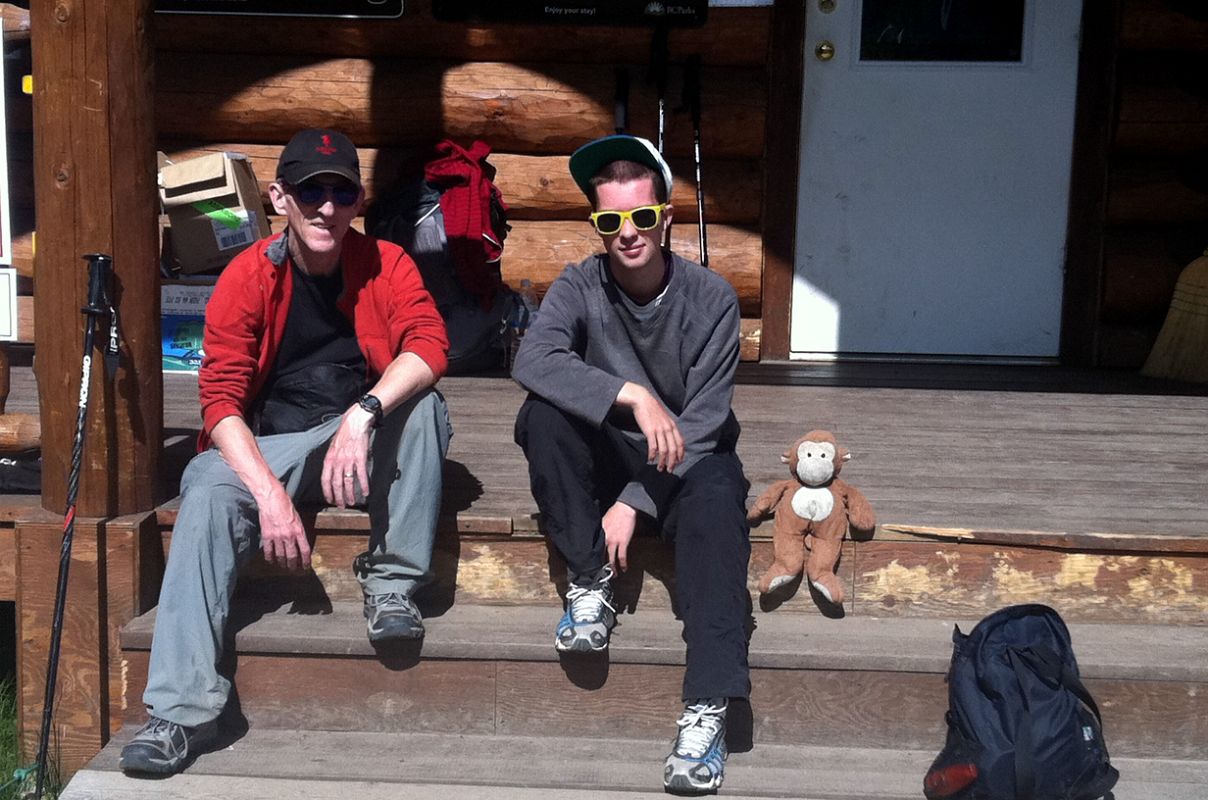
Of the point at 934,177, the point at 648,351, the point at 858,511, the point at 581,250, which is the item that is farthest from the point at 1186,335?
the point at 648,351

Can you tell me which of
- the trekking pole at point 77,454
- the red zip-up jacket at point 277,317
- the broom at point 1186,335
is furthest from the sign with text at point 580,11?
the trekking pole at point 77,454

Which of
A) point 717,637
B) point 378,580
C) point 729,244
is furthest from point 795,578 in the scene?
point 729,244

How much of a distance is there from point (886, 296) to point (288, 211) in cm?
331

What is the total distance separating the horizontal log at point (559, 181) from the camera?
18.8ft

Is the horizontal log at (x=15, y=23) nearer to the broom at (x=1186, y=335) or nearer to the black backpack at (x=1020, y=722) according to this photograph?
the black backpack at (x=1020, y=722)

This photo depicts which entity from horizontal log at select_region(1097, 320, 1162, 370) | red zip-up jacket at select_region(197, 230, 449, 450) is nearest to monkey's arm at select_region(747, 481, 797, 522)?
red zip-up jacket at select_region(197, 230, 449, 450)

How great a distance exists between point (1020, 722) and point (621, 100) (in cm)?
350

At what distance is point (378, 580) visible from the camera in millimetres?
3102

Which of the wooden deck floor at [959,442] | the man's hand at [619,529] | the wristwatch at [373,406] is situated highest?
the wristwatch at [373,406]

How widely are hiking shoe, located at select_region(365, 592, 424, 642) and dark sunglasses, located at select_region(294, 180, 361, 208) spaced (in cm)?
93

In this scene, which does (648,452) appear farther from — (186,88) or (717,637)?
(186,88)

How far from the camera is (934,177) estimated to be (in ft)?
18.9

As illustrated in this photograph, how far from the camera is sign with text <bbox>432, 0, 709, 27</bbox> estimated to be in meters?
5.54

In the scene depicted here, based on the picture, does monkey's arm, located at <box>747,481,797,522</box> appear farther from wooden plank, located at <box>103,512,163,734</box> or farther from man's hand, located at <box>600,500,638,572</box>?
wooden plank, located at <box>103,512,163,734</box>
